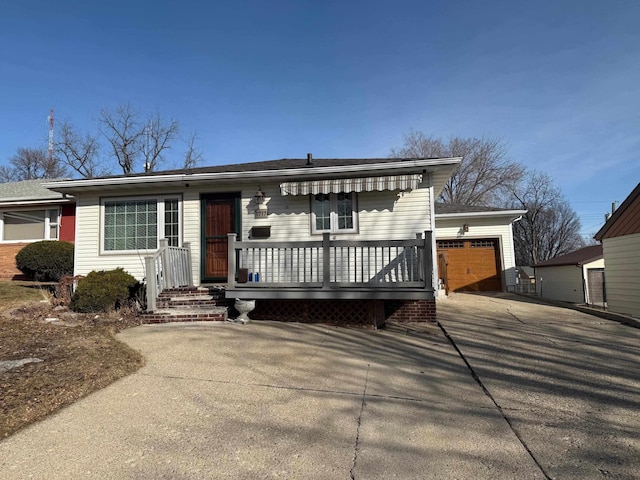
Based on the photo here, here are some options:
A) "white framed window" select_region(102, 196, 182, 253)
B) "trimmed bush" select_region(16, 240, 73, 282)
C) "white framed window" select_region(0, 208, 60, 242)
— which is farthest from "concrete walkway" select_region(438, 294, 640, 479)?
"white framed window" select_region(0, 208, 60, 242)

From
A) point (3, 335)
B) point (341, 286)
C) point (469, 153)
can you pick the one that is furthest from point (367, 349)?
point (469, 153)

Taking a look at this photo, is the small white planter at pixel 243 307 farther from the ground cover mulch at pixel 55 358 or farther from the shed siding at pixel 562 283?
the shed siding at pixel 562 283

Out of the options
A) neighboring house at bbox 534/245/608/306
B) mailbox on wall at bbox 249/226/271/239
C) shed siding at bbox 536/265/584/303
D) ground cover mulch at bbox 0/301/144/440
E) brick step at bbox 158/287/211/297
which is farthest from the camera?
shed siding at bbox 536/265/584/303

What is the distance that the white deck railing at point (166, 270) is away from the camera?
22.8 ft

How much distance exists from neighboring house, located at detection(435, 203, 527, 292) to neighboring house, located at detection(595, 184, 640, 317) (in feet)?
10.9

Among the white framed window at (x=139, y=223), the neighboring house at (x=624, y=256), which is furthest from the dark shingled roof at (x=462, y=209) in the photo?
the white framed window at (x=139, y=223)

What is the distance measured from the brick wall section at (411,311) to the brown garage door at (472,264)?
6798 mm

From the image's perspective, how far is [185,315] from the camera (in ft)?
22.5

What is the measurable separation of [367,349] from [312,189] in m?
3.64

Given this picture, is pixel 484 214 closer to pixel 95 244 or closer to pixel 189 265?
pixel 189 265

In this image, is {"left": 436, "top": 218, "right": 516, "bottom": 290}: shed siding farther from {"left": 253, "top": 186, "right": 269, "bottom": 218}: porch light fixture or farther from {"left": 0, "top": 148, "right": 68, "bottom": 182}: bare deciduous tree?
{"left": 0, "top": 148, "right": 68, "bottom": 182}: bare deciduous tree

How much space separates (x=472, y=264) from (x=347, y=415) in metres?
12.1

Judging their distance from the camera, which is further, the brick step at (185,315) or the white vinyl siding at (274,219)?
the white vinyl siding at (274,219)

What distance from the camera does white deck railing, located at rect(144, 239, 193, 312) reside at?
6.96m
